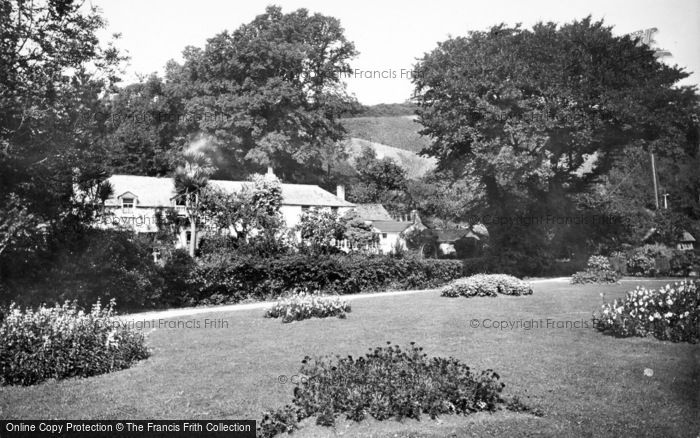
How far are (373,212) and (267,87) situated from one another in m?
21.0

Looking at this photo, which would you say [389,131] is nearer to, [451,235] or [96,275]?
[451,235]

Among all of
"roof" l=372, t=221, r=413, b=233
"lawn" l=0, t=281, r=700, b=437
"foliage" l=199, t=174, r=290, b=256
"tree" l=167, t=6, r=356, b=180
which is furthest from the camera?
"roof" l=372, t=221, r=413, b=233

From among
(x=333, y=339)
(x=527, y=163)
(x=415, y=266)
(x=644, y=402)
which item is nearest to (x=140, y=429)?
(x=333, y=339)

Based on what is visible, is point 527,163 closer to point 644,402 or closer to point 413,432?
point 644,402

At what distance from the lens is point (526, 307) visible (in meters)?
18.0

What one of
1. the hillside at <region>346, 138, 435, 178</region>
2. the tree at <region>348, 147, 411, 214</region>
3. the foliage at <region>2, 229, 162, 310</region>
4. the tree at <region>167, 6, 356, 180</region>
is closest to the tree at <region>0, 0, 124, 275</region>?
the foliage at <region>2, 229, 162, 310</region>

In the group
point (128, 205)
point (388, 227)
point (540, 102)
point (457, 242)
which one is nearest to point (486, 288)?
point (540, 102)

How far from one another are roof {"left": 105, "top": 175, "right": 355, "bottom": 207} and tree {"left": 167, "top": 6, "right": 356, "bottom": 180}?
464 centimetres

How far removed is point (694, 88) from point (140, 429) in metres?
37.7

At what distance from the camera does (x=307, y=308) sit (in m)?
16.4

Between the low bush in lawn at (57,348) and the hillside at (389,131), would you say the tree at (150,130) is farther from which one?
the hillside at (389,131)

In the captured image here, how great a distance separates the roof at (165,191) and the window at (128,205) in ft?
1.69

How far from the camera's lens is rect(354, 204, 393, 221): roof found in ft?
187

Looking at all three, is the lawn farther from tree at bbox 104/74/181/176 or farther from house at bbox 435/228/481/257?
tree at bbox 104/74/181/176
